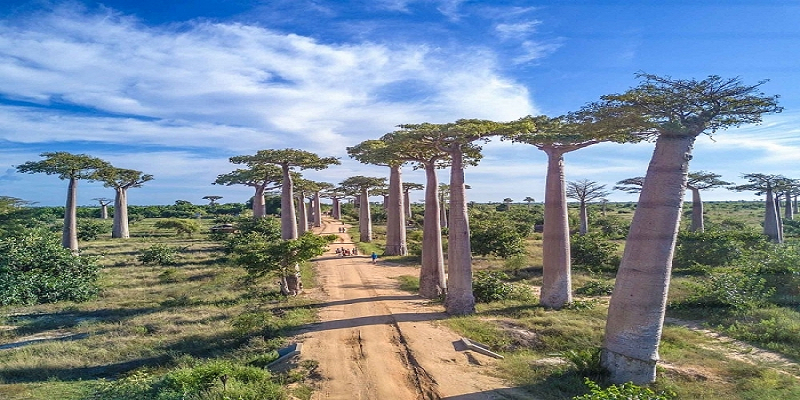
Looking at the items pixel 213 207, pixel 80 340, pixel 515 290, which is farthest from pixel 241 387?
pixel 213 207

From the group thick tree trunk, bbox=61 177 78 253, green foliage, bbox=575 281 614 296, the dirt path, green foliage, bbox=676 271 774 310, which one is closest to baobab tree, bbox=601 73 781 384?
the dirt path

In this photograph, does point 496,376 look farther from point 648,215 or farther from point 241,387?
point 241,387

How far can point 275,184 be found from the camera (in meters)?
27.1

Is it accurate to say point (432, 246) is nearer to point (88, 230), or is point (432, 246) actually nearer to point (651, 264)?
point (651, 264)

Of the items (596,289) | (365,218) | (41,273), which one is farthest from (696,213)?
(41,273)

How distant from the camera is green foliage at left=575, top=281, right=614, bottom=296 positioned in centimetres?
1390

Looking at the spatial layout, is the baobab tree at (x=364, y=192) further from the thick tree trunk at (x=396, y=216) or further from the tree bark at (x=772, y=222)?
the tree bark at (x=772, y=222)

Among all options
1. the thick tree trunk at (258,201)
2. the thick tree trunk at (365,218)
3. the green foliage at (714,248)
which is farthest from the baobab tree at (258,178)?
the green foliage at (714,248)

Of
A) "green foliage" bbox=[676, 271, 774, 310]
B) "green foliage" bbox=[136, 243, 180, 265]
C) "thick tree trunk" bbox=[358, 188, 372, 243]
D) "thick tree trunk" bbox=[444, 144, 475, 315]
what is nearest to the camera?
"green foliage" bbox=[676, 271, 774, 310]

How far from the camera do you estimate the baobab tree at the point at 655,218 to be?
21.3 feet

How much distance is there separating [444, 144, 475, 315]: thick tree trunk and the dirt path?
60 centimetres

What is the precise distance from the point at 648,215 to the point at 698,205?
20.7 metres

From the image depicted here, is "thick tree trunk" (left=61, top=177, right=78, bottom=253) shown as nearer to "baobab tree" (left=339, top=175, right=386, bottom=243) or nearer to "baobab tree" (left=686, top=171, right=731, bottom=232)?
"baobab tree" (left=339, top=175, right=386, bottom=243)

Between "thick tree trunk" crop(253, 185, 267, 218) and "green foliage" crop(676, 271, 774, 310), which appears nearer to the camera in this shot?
"green foliage" crop(676, 271, 774, 310)
